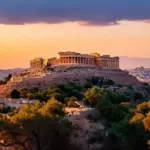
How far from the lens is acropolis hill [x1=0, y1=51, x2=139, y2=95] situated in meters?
91.0

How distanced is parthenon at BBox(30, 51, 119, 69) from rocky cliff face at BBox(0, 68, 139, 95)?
6941 mm

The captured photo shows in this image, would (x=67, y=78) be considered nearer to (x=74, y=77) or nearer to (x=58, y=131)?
(x=74, y=77)

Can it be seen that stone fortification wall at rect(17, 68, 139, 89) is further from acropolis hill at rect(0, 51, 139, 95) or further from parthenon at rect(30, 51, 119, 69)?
parthenon at rect(30, 51, 119, 69)

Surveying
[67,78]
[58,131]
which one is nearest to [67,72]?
[67,78]

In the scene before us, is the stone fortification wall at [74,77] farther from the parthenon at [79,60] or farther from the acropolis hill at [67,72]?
the parthenon at [79,60]

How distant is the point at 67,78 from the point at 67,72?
4.56 m

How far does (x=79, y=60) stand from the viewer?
12256 cm

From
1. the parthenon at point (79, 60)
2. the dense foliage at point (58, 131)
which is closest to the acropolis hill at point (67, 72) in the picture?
the parthenon at point (79, 60)

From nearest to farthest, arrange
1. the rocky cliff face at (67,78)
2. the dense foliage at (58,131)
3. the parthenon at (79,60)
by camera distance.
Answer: the dense foliage at (58,131) < the rocky cliff face at (67,78) < the parthenon at (79,60)

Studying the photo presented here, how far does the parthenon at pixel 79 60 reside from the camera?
122 meters

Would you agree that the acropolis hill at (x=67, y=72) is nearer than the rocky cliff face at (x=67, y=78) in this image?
No

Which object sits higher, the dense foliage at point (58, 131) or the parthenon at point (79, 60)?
the parthenon at point (79, 60)

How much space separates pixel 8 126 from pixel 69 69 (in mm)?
75793

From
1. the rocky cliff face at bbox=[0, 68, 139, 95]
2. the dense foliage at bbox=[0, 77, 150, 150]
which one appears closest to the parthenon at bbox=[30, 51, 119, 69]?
the rocky cliff face at bbox=[0, 68, 139, 95]
